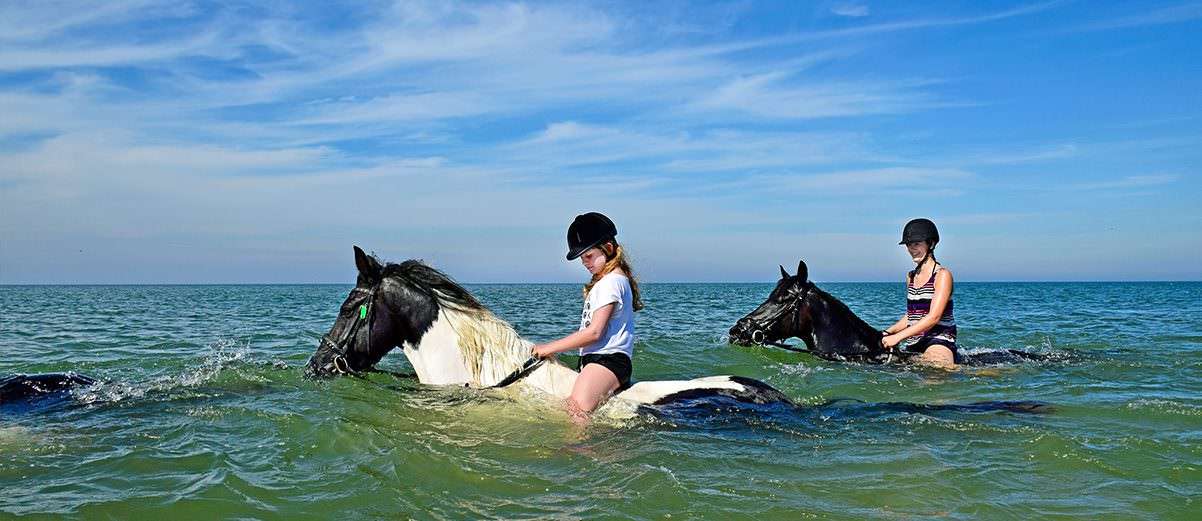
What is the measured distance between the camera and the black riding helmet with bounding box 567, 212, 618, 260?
231 inches

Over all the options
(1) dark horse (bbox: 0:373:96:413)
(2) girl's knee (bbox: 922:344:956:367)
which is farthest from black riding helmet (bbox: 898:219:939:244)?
(1) dark horse (bbox: 0:373:96:413)

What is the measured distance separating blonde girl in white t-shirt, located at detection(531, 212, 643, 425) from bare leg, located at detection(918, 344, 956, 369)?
5299 mm

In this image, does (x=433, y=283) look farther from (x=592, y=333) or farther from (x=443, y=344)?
(x=592, y=333)

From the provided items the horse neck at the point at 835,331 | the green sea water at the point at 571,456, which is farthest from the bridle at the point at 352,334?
the horse neck at the point at 835,331

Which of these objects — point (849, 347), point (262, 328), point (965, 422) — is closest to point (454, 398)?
point (965, 422)

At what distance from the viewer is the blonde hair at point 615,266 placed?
594 cm

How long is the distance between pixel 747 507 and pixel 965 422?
9.65 feet

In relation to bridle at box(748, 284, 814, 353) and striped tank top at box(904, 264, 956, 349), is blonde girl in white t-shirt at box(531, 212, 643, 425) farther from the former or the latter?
striped tank top at box(904, 264, 956, 349)

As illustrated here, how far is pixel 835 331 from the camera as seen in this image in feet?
34.0

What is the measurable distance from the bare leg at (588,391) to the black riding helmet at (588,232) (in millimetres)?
896

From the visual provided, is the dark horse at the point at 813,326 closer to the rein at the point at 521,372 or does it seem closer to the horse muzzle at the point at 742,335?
the horse muzzle at the point at 742,335

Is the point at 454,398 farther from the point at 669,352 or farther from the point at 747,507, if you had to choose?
the point at 669,352

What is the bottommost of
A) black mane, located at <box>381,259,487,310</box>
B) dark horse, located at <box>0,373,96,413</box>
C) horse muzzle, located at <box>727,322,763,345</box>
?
dark horse, located at <box>0,373,96,413</box>

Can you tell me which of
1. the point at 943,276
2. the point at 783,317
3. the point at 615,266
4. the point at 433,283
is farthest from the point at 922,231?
the point at 433,283
